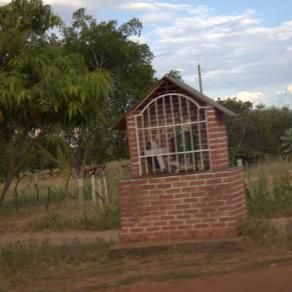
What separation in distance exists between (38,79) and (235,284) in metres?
3.32

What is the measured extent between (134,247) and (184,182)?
4.17ft

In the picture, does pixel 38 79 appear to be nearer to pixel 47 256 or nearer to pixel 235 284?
pixel 235 284

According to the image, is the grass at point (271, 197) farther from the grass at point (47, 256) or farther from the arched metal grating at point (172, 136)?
the grass at point (47, 256)

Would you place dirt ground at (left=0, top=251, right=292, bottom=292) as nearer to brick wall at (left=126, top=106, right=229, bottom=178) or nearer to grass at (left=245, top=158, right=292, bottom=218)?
brick wall at (left=126, top=106, right=229, bottom=178)

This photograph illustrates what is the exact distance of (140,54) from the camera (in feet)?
74.0

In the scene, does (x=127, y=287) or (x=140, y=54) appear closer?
(x=127, y=287)

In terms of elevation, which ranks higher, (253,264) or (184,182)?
(184,182)

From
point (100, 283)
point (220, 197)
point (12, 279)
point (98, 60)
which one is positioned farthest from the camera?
point (98, 60)

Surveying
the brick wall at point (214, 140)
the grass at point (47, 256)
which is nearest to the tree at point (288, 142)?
the brick wall at point (214, 140)

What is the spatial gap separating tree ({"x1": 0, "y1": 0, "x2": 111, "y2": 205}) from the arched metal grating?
256 centimetres

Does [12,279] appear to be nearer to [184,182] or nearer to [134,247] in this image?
[134,247]

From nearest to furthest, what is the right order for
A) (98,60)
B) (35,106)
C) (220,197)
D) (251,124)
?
(35,106), (220,197), (98,60), (251,124)

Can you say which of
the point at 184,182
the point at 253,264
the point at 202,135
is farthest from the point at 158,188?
the point at 253,264

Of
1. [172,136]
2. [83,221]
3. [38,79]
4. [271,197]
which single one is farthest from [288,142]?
[38,79]
